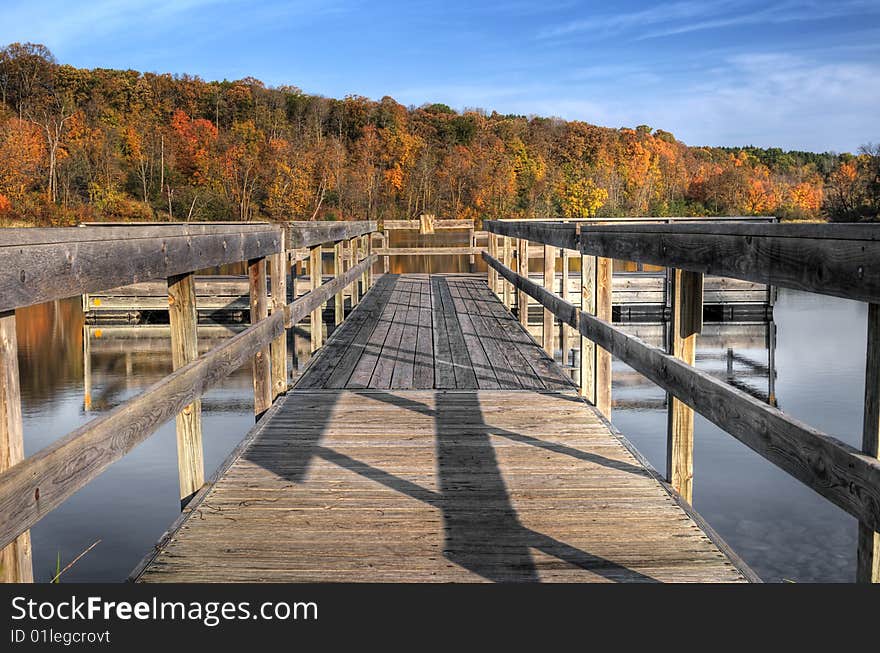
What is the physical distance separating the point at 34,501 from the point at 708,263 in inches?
83.8

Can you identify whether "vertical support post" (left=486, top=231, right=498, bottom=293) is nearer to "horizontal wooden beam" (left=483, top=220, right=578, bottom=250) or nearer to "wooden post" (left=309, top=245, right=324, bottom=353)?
"horizontal wooden beam" (left=483, top=220, right=578, bottom=250)

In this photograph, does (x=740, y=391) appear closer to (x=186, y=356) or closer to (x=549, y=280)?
(x=186, y=356)

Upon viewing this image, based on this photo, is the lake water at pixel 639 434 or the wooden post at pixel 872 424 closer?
the wooden post at pixel 872 424

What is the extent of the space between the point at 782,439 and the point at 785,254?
485 mm

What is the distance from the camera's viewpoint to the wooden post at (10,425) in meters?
1.88

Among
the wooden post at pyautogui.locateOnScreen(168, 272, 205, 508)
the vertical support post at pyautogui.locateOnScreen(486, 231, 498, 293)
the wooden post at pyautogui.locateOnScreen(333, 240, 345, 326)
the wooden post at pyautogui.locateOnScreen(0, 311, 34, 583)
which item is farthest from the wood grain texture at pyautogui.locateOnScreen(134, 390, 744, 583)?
the vertical support post at pyautogui.locateOnScreen(486, 231, 498, 293)

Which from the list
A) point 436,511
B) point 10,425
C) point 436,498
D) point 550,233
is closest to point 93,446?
point 10,425

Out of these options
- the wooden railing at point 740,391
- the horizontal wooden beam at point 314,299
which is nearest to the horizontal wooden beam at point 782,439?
the wooden railing at point 740,391

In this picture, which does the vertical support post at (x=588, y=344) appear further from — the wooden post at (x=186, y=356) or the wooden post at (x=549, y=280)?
the wooden post at (x=186, y=356)

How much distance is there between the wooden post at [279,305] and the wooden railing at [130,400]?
0.62 metres

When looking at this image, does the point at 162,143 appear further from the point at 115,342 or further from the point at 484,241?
the point at 115,342

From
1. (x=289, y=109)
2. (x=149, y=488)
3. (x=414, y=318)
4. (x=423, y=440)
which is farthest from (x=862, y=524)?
(x=289, y=109)

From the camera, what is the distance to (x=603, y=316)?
4.85 meters

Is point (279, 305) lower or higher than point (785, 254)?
lower
